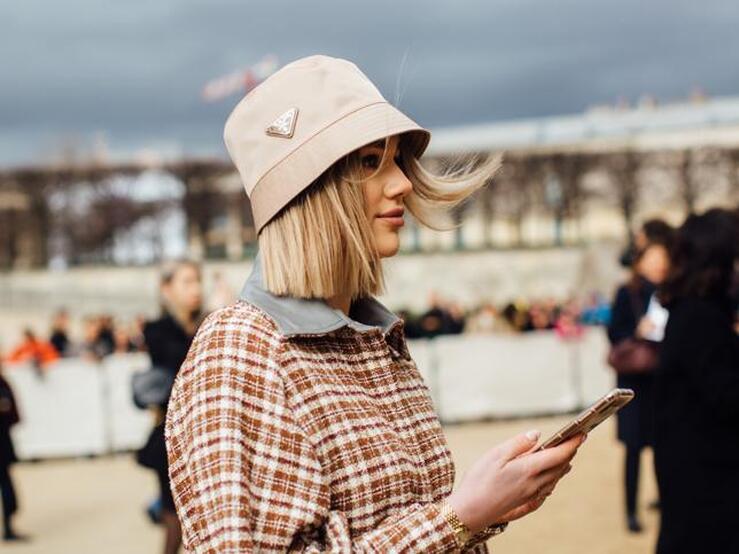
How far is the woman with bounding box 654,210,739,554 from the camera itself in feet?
12.3

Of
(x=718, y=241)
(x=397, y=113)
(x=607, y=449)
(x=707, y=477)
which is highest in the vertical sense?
(x=397, y=113)

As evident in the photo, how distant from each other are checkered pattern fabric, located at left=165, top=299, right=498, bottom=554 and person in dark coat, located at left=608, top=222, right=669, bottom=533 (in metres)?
5.06

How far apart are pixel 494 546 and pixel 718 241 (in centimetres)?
371

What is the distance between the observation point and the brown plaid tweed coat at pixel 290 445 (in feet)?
5.46

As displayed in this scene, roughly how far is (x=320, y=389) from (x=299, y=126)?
1.29 ft

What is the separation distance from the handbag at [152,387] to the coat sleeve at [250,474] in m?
4.11

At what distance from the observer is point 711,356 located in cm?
379

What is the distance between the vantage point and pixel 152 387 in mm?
5852

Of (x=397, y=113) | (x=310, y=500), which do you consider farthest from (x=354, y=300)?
(x=310, y=500)

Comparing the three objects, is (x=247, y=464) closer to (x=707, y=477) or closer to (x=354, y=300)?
(x=354, y=300)

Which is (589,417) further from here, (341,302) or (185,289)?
(185,289)

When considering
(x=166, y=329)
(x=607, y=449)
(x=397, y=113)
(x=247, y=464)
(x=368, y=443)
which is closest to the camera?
(x=247, y=464)

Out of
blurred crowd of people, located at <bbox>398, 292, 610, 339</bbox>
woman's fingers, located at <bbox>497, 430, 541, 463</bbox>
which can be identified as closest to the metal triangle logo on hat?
woman's fingers, located at <bbox>497, 430, 541, 463</bbox>

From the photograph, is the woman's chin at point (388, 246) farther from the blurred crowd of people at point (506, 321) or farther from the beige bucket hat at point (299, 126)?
the blurred crowd of people at point (506, 321)
